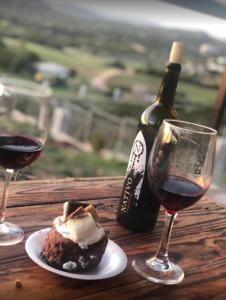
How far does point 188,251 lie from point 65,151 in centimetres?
394

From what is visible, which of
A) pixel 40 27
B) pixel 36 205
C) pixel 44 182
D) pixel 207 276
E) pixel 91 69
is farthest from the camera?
pixel 91 69

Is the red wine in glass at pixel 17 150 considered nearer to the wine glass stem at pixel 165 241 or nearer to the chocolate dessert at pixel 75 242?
the chocolate dessert at pixel 75 242

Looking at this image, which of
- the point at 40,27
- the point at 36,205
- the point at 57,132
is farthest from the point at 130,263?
the point at 57,132

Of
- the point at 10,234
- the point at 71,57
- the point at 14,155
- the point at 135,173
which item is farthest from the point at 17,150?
the point at 71,57

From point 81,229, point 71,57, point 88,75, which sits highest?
point 81,229

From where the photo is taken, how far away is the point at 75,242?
0.60 meters

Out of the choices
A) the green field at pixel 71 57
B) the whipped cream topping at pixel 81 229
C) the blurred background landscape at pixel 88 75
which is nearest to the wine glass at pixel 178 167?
the whipped cream topping at pixel 81 229

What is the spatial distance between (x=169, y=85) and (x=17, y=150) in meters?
0.29

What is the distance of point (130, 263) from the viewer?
688 mm

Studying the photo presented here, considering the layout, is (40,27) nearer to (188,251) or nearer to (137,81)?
(137,81)

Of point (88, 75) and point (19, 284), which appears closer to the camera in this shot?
point (19, 284)

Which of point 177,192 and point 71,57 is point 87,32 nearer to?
point 71,57

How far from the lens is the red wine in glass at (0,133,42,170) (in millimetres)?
655

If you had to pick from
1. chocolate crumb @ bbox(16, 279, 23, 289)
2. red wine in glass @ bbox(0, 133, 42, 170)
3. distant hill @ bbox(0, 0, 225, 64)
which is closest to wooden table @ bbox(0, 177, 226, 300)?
chocolate crumb @ bbox(16, 279, 23, 289)
